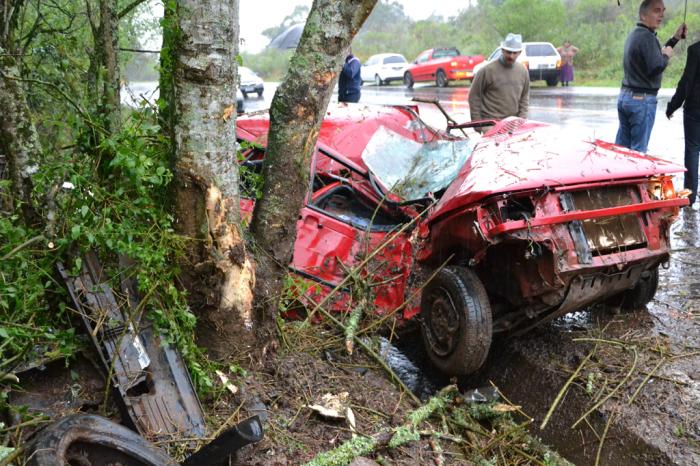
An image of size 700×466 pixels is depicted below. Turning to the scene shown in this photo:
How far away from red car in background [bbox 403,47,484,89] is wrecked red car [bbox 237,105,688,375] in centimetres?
1751

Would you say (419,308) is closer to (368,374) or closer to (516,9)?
(368,374)

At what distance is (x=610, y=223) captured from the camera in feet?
11.5

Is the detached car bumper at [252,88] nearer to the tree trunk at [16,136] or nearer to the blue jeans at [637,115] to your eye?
the blue jeans at [637,115]

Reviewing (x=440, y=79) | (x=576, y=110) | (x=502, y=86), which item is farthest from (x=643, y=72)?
(x=440, y=79)

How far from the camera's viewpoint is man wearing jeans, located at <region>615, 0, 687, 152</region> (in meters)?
6.10

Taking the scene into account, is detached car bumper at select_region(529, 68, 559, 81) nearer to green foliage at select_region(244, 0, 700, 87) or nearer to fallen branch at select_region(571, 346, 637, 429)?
green foliage at select_region(244, 0, 700, 87)

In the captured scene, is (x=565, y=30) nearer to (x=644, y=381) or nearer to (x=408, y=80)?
(x=408, y=80)

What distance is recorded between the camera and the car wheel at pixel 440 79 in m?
22.0

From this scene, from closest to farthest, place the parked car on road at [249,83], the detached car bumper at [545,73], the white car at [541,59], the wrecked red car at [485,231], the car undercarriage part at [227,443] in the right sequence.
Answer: the car undercarriage part at [227,443]
the wrecked red car at [485,231]
the white car at [541,59]
the detached car bumper at [545,73]
the parked car on road at [249,83]

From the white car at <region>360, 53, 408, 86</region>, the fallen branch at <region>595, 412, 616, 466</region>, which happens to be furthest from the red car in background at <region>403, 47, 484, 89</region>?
the fallen branch at <region>595, 412, 616, 466</region>

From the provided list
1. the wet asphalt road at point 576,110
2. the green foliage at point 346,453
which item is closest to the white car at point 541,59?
the wet asphalt road at point 576,110

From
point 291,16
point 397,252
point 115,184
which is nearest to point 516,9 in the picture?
point 397,252

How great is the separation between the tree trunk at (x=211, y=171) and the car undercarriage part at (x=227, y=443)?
0.70 meters

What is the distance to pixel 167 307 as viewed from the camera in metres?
2.92
